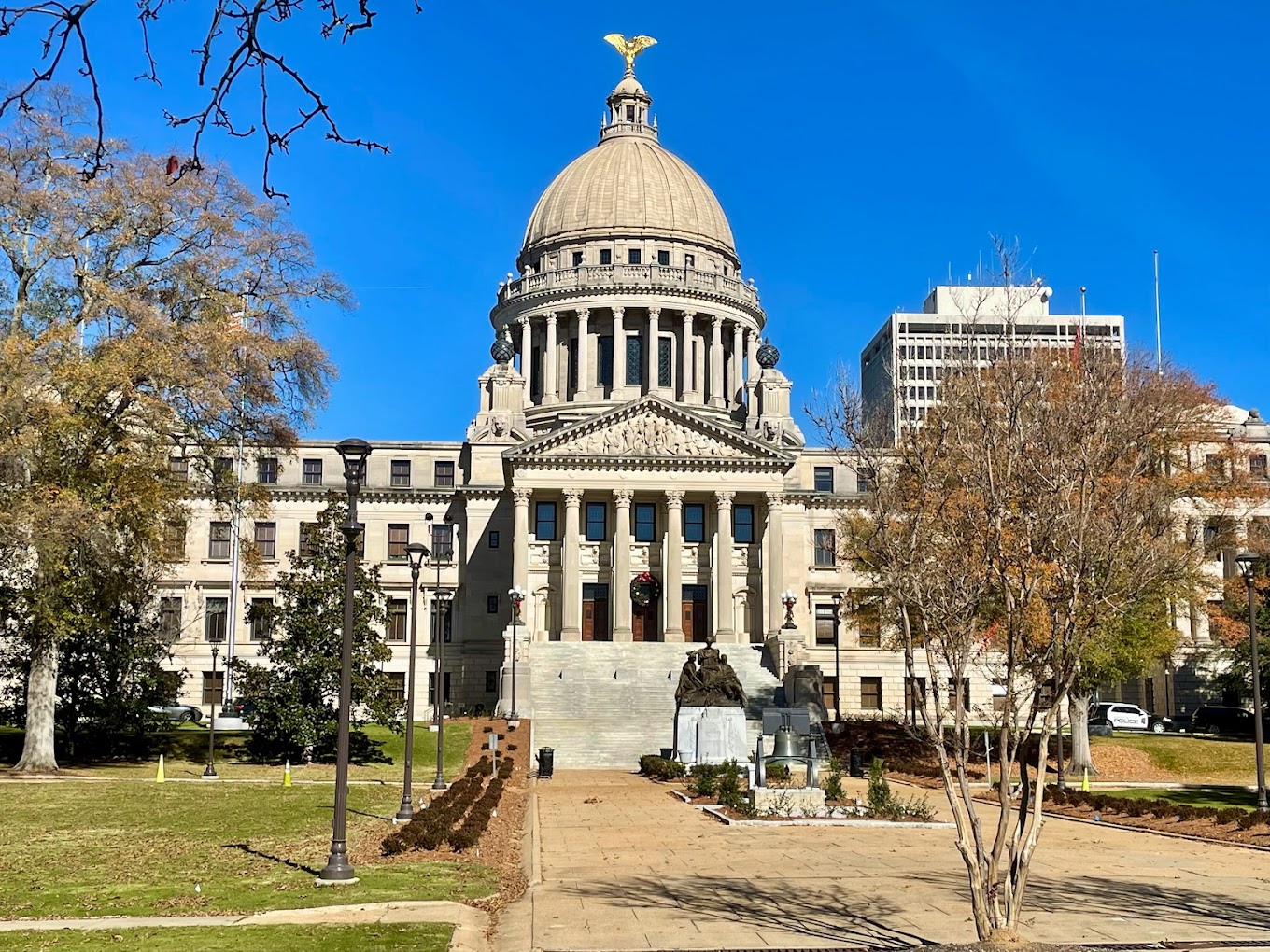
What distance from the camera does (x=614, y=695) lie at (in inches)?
2299

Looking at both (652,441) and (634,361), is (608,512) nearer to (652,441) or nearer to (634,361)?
(652,441)

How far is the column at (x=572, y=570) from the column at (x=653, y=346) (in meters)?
19.1

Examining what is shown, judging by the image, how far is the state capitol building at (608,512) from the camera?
64.4 metres

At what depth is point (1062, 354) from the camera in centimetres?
4600

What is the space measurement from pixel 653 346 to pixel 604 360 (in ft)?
13.1

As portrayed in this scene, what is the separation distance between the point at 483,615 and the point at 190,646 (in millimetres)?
16952

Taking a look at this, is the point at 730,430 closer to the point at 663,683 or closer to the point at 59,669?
the point at 663,683

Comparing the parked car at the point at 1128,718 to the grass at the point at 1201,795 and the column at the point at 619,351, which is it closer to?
the grass at the point at 1201,795

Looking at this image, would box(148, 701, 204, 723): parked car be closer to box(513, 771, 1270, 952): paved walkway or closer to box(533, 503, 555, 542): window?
box(533, 503, 555, 542): window

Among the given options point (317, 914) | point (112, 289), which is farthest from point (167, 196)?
point (317, 914)

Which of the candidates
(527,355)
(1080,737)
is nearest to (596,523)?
(527,355)

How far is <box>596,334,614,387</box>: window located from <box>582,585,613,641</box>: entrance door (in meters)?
20.7

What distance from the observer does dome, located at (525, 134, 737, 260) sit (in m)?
92.6

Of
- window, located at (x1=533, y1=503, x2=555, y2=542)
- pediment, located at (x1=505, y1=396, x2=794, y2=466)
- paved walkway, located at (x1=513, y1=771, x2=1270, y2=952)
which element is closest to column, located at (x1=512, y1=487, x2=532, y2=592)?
pediment, located at (x1=505, y1=396, x2=794, y2=466)
